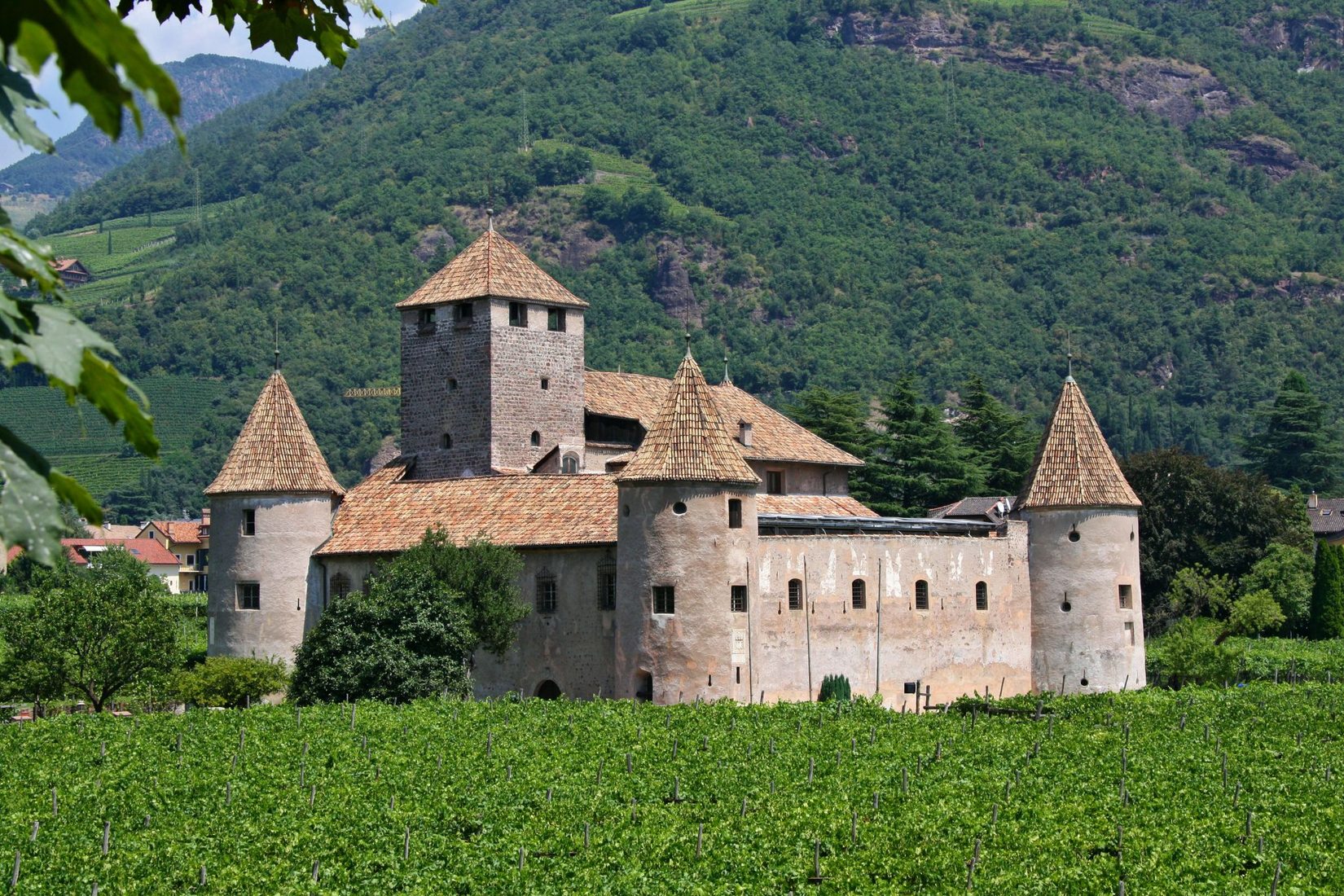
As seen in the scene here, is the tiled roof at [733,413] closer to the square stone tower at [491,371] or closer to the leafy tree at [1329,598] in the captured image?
Answer: the square stone tower at [491,371]

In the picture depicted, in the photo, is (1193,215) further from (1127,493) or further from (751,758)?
(751,758)

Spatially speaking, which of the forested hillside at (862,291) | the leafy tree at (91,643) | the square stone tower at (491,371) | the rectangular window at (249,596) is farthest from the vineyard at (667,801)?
the forested hillside at (862,291)

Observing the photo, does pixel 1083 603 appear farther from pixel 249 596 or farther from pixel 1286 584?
pixel 1286 584

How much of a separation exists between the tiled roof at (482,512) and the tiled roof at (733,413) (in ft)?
21.3

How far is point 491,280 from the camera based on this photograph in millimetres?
55812

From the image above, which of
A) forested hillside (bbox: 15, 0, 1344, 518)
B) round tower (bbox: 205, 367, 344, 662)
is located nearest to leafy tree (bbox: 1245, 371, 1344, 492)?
forested hillside (bbox: 15, 0, 1344, 518)

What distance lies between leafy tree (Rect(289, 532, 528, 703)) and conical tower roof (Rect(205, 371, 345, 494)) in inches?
215

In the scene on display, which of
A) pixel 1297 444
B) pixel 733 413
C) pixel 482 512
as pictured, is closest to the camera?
pixel 482 512

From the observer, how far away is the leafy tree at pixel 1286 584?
244 ft

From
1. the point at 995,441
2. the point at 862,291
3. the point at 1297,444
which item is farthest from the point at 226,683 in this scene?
the point at 862,291

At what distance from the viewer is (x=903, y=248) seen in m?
189

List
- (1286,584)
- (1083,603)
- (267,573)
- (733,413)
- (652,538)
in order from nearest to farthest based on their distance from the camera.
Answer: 1. (652,538)
2. (267,573)
3. (1083,603)
4. (733,413)
5. (1286,584)

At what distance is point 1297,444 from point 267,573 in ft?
261

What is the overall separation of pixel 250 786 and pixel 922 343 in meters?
140
